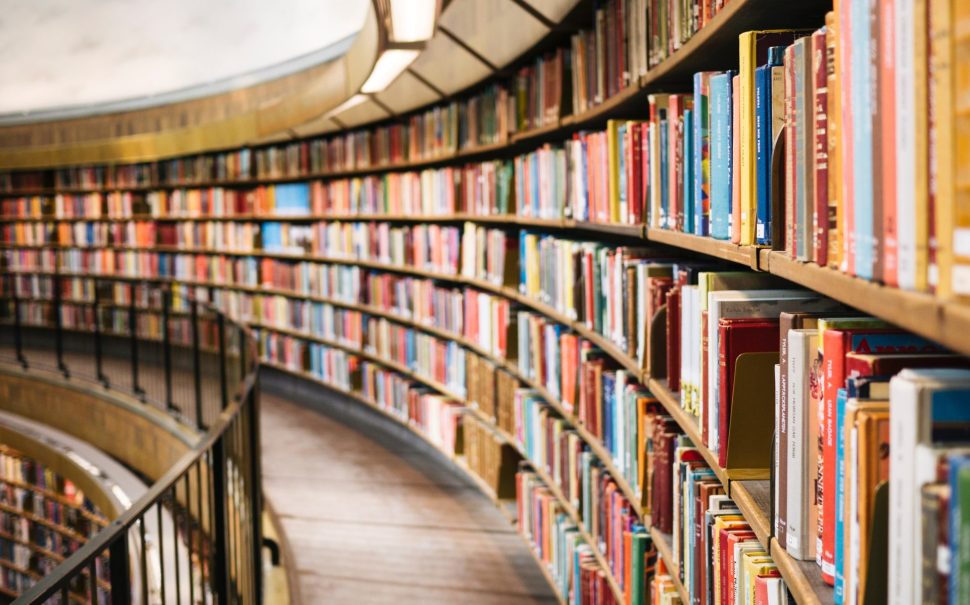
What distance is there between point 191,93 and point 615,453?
842cm

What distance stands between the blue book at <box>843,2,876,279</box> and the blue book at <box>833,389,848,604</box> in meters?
0.19

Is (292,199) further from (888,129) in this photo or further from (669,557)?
(888,129)

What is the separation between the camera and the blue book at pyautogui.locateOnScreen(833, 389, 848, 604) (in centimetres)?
111

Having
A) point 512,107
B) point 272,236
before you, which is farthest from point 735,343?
point 272,236

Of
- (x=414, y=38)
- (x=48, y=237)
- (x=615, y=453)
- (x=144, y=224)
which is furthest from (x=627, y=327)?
(x=48, y=237)

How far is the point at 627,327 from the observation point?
249cm

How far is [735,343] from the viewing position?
1565 millimetres

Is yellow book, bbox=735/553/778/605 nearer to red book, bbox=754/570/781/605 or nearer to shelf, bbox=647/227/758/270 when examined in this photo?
red book, bbox=754/570/781/605

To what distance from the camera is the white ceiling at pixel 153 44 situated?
9367mm

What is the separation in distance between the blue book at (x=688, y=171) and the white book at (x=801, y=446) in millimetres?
704

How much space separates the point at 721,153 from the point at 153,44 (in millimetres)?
9878

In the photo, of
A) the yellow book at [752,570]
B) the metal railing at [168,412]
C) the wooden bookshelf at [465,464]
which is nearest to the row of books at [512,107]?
the yellow book at [752,570]

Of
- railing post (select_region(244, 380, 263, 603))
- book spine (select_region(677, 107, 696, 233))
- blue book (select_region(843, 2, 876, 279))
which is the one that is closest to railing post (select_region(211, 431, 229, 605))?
railing post (select_region(244, 380, 263, 603))

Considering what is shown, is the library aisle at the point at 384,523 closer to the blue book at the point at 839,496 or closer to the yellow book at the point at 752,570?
the yellow book at the point at 752,570
